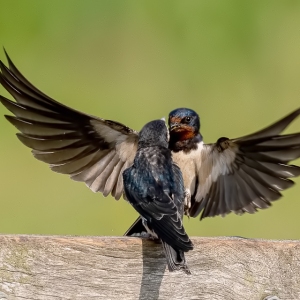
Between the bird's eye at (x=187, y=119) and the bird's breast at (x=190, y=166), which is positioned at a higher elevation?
the bird's eye at (x=187, y=119)

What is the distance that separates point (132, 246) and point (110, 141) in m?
1.40

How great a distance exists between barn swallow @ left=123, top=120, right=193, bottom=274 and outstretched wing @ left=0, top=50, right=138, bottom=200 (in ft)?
1.68

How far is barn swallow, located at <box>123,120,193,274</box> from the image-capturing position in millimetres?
3527

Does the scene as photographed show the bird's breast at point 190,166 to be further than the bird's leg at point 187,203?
Yes

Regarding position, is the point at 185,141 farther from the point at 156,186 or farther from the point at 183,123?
the point at 156,186

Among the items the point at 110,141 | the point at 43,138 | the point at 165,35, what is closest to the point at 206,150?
the point at 110,141

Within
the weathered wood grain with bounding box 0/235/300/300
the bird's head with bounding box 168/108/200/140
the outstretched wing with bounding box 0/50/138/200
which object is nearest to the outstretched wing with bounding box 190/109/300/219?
the bird's head with bounding box 168/108/200/140

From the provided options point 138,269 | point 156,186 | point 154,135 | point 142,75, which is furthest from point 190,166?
point 142,75

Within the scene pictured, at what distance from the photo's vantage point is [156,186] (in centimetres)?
379

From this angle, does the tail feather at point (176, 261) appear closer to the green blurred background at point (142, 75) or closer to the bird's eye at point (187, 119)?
the bird's eye at point (187, 119)

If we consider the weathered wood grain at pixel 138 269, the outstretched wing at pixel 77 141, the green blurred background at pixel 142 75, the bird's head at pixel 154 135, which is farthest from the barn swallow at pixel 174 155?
the green blurred background at pixel 142 75

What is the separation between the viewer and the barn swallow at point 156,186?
353cm

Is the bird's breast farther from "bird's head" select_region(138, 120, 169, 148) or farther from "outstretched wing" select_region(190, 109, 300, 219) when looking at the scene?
"bird's head" select_region(138, 120, 169, 148)

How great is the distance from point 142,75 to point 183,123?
2330 millimetres
